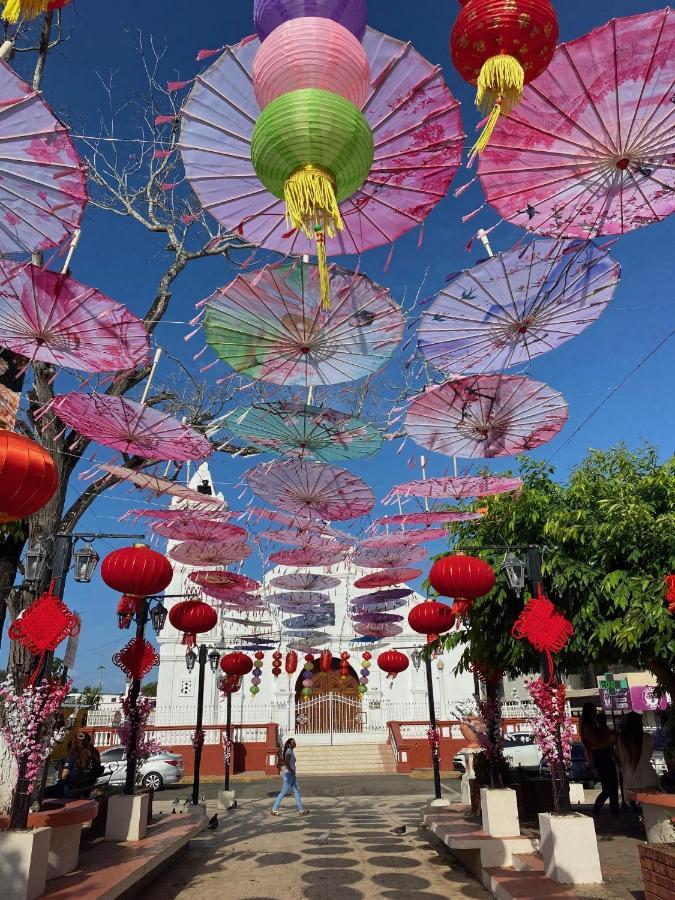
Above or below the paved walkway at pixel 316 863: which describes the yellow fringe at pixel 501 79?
above

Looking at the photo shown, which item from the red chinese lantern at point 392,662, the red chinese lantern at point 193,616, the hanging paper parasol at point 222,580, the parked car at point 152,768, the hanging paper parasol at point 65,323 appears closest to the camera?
the hanging paper parasol at point 65,323

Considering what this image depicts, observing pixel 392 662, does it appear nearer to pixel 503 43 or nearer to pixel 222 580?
pixel 222 580

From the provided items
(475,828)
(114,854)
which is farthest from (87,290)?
(475,828)

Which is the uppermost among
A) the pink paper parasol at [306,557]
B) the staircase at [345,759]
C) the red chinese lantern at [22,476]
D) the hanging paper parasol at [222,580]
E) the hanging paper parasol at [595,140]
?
the hanging paper parasol at [595,140]

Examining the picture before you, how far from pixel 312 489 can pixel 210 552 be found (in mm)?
3813

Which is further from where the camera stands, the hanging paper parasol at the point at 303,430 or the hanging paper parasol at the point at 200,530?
the hanging paper parasol at the point at 200,530

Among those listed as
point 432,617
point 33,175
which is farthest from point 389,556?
point 33,175

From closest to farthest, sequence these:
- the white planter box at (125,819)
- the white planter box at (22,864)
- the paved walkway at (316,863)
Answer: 1. the white planter box at (22,864)
2. the paved walkway at (316,863)
3. the white planter box at (125,819)

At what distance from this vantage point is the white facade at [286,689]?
89.1 feet

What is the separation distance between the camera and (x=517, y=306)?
20.5ft

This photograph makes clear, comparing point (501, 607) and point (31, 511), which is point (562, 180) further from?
point (501, 607)

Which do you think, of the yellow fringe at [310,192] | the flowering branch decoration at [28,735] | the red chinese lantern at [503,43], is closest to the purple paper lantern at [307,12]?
the red chinese lantern at [503,43]

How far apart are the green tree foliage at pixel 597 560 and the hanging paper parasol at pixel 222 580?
493cm

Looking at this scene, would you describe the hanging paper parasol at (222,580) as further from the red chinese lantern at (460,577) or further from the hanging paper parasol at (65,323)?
the hanging paper parasol at (65,323)
